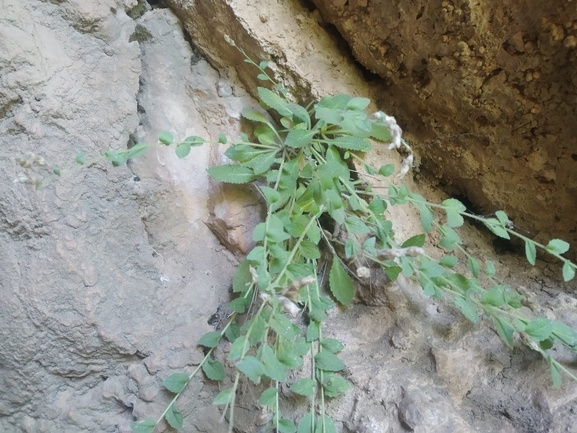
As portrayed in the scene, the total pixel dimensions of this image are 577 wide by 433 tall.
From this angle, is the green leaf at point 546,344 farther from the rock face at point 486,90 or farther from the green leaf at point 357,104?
the green leaf at point 357,104

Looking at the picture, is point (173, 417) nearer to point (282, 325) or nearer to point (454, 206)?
point (282, 325)

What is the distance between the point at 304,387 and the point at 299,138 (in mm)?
555

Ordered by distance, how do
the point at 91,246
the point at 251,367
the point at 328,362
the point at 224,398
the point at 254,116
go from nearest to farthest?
the point at 251,367, the point at 224,398, the point at 328,362, the point at 91,246, the point at 254,116

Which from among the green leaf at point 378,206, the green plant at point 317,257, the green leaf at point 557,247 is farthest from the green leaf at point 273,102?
the green leaf at point 557,247

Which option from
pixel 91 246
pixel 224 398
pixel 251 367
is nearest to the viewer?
pixel 251 367

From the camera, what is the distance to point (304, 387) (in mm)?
1018

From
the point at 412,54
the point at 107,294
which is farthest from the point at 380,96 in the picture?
the point at 107,294

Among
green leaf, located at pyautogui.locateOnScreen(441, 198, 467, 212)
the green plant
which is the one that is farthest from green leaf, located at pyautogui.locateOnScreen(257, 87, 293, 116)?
green leaf, located at pyautogui.locateOnScreen(441, 198, 467, 212)

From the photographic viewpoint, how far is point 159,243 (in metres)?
1.28

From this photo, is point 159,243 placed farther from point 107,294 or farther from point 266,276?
point 266,276

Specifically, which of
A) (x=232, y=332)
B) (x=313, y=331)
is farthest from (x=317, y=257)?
(x=232, y=332)

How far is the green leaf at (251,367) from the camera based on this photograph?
2.75 feet

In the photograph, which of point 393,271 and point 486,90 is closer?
point 393,271

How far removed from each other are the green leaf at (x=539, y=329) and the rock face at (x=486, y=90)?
0.42 m
